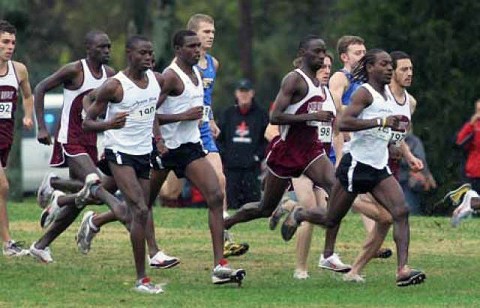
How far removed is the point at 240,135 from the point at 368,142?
10213 millimetres

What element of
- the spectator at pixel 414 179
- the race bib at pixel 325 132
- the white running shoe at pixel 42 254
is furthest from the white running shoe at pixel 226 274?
the spectator at pixel 414 179

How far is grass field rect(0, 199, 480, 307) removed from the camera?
15.0 m

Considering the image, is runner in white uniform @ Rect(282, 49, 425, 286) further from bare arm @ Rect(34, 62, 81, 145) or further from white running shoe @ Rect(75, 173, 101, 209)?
bare arm @ Rect(34, 62, 81, 145)

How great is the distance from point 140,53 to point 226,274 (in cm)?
211

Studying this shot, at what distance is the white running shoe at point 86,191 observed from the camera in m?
15.9

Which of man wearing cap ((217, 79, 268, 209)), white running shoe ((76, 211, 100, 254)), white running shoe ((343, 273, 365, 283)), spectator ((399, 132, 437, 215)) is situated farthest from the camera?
man wearing cap ((217, 79, 268, 209))

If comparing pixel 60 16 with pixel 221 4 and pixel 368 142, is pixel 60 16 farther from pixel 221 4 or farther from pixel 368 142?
pixel 368 142

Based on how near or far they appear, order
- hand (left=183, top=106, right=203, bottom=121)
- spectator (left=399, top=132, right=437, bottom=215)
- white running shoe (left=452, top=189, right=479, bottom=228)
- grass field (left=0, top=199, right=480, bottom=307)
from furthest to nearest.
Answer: spectator (left=399, top=132, right=437, bottom=215) → white running shoe (left=452, top=189, right=479, bottom=228) → hand (left=183, top=106, right=203, bottom=121) → grass field (left=0, top=199, right=480, bottom=307)

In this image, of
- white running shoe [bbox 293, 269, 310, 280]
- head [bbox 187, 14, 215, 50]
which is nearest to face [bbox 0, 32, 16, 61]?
head [bbox 187, 14, 215, 50]

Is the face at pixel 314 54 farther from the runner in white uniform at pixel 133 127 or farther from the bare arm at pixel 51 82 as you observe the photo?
the bare arm at pixel 51 82

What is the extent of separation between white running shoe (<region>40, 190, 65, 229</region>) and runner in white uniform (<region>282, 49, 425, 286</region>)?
9.95 ft

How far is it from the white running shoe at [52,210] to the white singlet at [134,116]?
6.66ft

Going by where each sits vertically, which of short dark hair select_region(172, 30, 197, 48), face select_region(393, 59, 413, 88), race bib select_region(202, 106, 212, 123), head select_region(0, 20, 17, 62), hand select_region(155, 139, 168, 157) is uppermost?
short dark hair select_region(172, 30, 197, 48)

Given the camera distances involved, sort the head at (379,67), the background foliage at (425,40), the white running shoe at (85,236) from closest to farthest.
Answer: the head at (379,67)
the white running shoe at (85,236)
the background foliage at (425,40)
